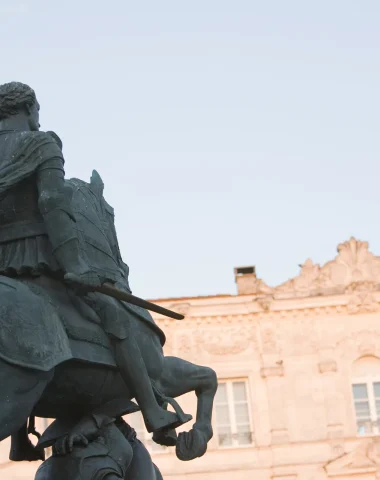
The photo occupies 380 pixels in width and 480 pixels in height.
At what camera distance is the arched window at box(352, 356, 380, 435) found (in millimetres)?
30812

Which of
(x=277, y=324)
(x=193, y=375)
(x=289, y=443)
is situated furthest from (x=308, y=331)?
(x=193, y=375)

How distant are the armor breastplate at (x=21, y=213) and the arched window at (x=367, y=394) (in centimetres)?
2650

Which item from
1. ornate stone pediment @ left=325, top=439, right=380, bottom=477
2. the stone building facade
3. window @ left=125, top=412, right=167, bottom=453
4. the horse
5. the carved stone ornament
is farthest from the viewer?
the carved stone ornament

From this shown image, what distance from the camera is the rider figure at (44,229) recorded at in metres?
5.27

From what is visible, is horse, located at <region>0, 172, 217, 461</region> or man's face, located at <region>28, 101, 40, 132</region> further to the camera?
man's face, located at <region>28, 101, 40, 132</region>

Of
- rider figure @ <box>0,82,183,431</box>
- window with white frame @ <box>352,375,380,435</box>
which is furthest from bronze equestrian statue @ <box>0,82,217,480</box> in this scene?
window with white frame @ <box>352,375,380,435</box>

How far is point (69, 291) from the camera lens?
5.33m

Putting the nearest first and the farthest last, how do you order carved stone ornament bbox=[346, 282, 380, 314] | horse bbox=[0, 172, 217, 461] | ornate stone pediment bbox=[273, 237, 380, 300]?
horse bbox=[0, 172, 217, 461]
carved stone ornament bbox=[346, 282, 380, 314]
ornate stone pediment bbox=[273, 237, 380, 300]

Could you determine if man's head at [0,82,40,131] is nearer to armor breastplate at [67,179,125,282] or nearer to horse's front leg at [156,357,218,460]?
armor breastplate at [67,179,125,282]

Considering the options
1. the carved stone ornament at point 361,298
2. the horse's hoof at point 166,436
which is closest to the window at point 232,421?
the carved stone ornament at point 361,298

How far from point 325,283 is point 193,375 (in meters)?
26.9

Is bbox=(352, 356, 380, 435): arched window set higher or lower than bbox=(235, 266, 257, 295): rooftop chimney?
lower

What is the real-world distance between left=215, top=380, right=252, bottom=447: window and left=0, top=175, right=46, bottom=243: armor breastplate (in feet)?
84.8

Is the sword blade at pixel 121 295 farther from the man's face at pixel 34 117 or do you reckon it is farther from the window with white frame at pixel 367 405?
the window with white frame at pixel 367 405
